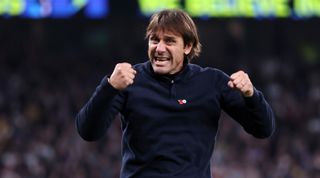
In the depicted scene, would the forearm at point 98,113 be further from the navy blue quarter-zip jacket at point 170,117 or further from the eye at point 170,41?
the eye at point 170,41

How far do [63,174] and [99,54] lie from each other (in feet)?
14.3

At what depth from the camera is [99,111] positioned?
3.55m

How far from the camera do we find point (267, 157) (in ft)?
44.3

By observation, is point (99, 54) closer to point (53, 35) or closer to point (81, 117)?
point (53, 35)

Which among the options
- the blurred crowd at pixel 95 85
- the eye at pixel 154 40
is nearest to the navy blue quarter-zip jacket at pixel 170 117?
the eye at pixel 154 40

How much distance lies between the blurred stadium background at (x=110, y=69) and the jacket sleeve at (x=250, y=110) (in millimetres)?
7175

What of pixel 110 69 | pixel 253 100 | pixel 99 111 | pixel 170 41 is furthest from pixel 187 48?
pixel 110 69

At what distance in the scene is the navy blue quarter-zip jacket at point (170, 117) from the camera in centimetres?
359

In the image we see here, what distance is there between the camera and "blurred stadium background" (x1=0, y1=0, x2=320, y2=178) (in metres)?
12.6

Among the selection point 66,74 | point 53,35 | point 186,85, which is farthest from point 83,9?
point 186,85

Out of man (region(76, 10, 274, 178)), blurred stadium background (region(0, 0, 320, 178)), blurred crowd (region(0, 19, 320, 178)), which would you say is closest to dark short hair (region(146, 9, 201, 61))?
man (region(76, 10, 274, 178))

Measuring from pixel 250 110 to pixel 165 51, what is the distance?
0.42 m

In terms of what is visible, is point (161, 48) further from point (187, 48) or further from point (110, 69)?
point (110, 69)

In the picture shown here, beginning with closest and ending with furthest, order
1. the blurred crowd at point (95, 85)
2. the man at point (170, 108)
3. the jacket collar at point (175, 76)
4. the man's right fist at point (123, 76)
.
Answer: the man's right fist at point (123, 76) → the man at point (170, 108) → the jacket collar at point (175, 76) → the blurred crowd at point (95, 85)
